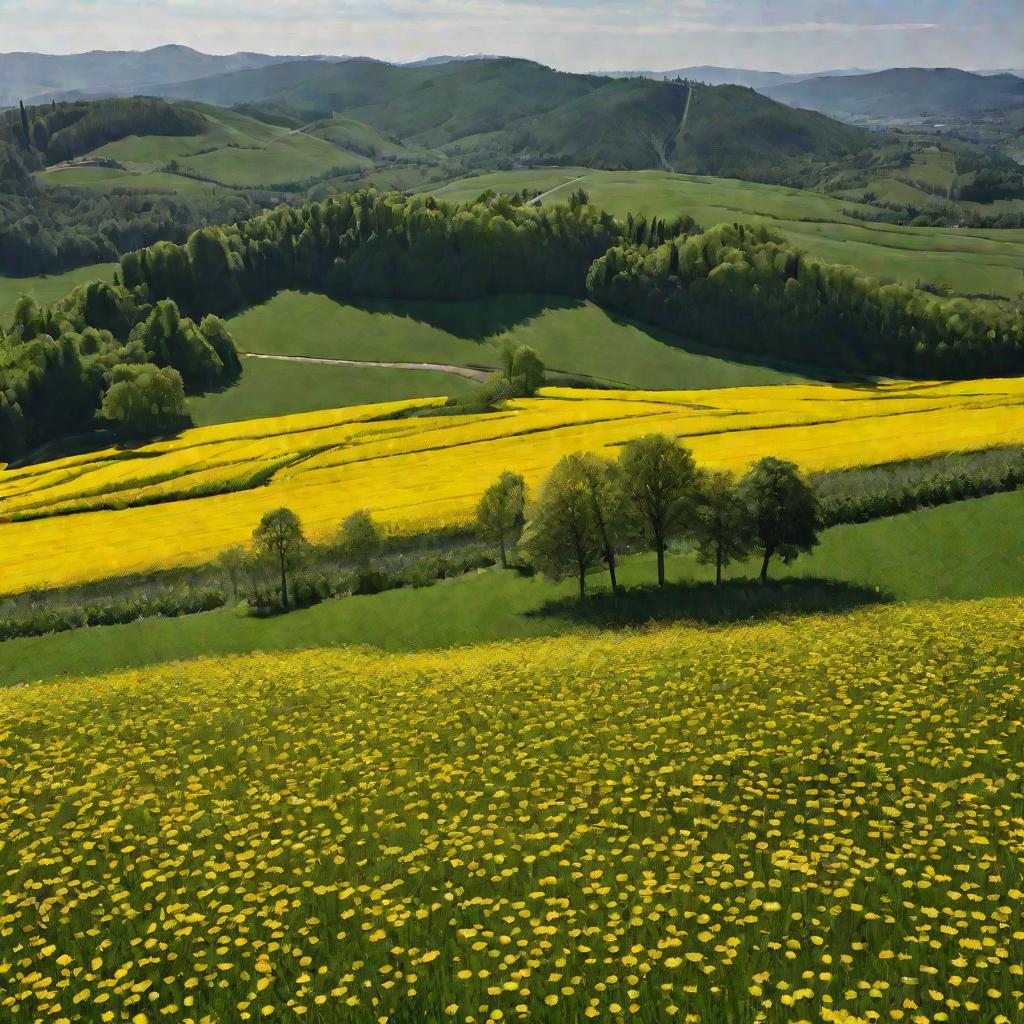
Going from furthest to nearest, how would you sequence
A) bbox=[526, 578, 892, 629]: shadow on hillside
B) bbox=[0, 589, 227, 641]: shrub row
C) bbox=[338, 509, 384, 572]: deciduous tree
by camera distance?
bbox=[338, 509, 384, 572]: deciduous tree < bbox=[0, 589, 227, 641]: shrub row < bbox=[526, 578, 892, 629]: shadow on hillside

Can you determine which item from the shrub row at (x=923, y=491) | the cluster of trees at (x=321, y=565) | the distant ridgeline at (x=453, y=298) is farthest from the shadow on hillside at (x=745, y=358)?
the cluster of trees at (x=321, y=565)

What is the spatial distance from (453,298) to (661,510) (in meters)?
151

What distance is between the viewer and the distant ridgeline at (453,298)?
488 feet

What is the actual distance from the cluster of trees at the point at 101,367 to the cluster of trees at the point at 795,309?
80747 mm

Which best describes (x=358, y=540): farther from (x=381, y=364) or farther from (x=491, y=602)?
(x=381, y=364)

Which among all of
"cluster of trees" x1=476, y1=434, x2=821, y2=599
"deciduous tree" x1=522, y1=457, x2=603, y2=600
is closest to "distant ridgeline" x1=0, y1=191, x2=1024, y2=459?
"deciduous tree" x1=522, y1=457, x2=603, y2=600

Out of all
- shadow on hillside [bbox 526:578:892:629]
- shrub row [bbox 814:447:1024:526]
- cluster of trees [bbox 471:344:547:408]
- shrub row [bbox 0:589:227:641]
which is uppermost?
cluster of trees [bbox 471:344:547:408]

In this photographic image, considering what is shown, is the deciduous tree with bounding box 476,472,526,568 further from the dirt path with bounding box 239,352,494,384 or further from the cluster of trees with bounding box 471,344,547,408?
the dirt path with bounding box 239,352,494,384

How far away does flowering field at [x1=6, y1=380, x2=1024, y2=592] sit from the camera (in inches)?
2859

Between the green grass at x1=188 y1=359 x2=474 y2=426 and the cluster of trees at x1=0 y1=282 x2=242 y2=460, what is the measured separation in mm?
4548

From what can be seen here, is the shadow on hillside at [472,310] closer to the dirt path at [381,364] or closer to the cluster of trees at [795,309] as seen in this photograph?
the cluster of trees at [795,309]

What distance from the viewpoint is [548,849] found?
17.1 meters

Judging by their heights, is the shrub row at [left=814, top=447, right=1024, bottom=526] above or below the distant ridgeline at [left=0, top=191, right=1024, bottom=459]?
below

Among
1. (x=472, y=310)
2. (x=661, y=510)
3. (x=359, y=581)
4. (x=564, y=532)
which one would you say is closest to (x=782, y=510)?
(x=661, y=510)
